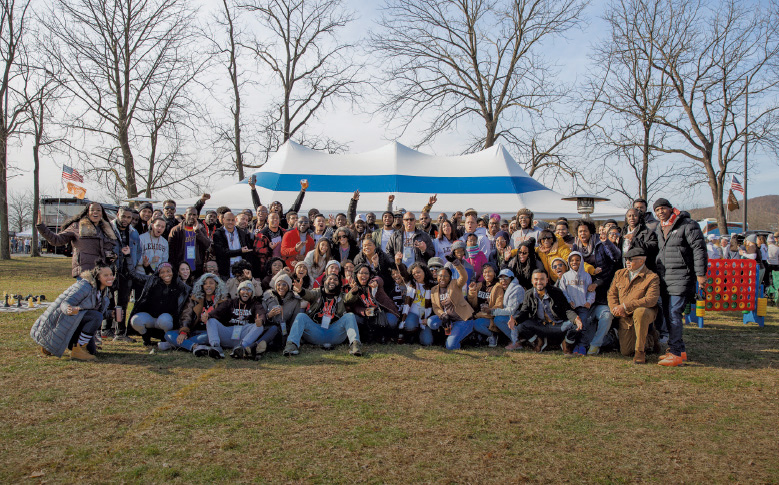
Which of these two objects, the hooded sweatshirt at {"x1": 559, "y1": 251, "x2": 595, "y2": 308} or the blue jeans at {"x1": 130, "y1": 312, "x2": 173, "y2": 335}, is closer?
the blue jeans at {"x1": 130, "y1": 312, "x2": 173, "y2": 335}

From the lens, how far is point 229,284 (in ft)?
19.4

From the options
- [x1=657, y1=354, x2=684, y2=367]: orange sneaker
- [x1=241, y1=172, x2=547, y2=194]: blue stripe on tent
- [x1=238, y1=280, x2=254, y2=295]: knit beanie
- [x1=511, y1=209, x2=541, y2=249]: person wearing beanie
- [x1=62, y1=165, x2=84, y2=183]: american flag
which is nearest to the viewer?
[x1=657, y1=354, x2=684, y2=367]: orange sneaker

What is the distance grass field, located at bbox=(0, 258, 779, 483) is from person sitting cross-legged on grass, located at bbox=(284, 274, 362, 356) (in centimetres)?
38

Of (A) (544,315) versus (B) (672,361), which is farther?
(A) (544,315)

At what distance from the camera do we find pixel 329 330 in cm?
585

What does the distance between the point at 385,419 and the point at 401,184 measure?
10.1 meters

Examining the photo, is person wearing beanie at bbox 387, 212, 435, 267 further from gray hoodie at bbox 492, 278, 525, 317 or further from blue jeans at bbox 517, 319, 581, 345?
blue jeans at bbox 517, 319, 581, 345

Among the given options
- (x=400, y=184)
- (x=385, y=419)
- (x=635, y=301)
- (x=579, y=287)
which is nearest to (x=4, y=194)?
(x=400, y=184)

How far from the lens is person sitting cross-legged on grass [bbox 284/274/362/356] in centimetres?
571

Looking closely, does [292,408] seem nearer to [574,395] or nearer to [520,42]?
[574,395]

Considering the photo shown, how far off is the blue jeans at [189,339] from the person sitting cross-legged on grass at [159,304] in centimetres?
9

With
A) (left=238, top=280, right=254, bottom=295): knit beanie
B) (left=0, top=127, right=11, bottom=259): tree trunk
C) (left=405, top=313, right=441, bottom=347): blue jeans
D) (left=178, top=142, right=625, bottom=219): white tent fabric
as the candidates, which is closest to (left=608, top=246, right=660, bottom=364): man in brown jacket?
(left=405, top=313, right=441, bottom=347): blue jeans

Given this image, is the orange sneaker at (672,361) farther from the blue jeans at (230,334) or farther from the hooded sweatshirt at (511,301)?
the blue jeans at (230,334)

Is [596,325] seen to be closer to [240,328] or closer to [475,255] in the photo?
[475,255]
